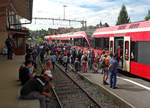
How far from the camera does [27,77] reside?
21.5ft

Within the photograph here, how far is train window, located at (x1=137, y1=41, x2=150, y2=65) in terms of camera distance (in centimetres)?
943

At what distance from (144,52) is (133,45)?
4.01ft

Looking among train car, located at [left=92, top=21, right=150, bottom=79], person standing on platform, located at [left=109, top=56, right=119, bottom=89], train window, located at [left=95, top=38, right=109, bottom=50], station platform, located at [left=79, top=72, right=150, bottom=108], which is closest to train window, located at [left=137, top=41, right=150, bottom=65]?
train car, located at [left=92, top=21, right=150, bottom=79]

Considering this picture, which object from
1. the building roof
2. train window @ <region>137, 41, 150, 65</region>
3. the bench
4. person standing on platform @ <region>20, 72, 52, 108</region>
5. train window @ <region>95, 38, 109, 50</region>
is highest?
the building roof

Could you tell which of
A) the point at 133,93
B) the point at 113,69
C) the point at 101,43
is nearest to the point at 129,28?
the point at 113,69

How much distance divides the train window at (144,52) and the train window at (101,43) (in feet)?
14.9

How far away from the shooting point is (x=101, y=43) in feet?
52.4

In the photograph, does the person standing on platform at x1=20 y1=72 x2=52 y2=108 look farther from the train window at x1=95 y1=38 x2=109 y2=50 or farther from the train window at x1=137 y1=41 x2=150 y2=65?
the train window at x1=95 y1=38 x2=109 y2=50

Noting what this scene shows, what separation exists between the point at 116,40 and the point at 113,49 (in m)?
0.76

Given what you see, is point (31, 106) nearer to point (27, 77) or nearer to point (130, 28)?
point (27, 77)

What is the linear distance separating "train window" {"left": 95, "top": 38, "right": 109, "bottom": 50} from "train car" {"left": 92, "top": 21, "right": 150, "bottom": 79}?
1.96 feet

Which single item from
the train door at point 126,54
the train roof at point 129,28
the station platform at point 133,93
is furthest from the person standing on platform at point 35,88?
the train door at point 126,54

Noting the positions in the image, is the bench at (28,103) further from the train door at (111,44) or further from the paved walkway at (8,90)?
the train door at (111,44)

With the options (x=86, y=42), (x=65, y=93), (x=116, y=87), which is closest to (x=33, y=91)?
(x=65, y=93)
